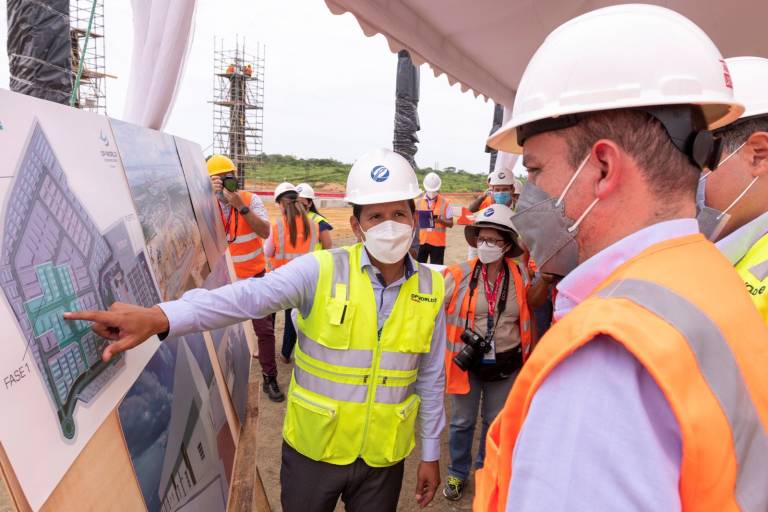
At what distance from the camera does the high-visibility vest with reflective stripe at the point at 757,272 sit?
1360 mm

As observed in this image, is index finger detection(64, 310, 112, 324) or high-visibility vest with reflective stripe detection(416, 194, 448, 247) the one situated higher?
index finger detection(64, 310, 112, 324)

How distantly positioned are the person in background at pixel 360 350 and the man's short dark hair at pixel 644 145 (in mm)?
1136

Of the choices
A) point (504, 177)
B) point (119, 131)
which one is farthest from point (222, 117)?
point (119, 131)

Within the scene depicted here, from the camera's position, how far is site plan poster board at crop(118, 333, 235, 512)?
1.28 metres

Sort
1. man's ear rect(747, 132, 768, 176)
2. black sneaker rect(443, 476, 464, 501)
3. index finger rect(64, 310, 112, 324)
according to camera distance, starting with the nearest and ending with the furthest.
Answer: index finger rect(64, 310, 112, 324), man's ear rect(747, 132, 768, 176), black sneaker rect(443, 476, 464, 501)

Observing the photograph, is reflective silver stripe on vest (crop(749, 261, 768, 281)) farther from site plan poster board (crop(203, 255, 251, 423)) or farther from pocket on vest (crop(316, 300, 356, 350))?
site plan poster board (crop(203, 255, 251, 423))

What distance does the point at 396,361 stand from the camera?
5.89 ft

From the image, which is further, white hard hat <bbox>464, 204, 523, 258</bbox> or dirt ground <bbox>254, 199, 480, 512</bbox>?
dirt ground <bbox>254, 199, 480, 512</bbox>

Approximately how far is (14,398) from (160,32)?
74.6 inches

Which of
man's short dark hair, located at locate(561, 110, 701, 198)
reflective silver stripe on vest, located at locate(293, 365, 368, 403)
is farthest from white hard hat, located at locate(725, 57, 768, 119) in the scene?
reflective silver stripe on vest, located at locate(293, 365, 368, 403)

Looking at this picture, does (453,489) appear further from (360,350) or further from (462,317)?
(360,350)

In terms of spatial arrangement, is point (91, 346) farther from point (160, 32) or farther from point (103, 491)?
point (160, 32)

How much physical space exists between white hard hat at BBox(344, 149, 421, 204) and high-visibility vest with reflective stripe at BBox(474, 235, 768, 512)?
1.30m

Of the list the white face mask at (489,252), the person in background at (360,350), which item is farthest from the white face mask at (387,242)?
the white face mask at (489,252)
